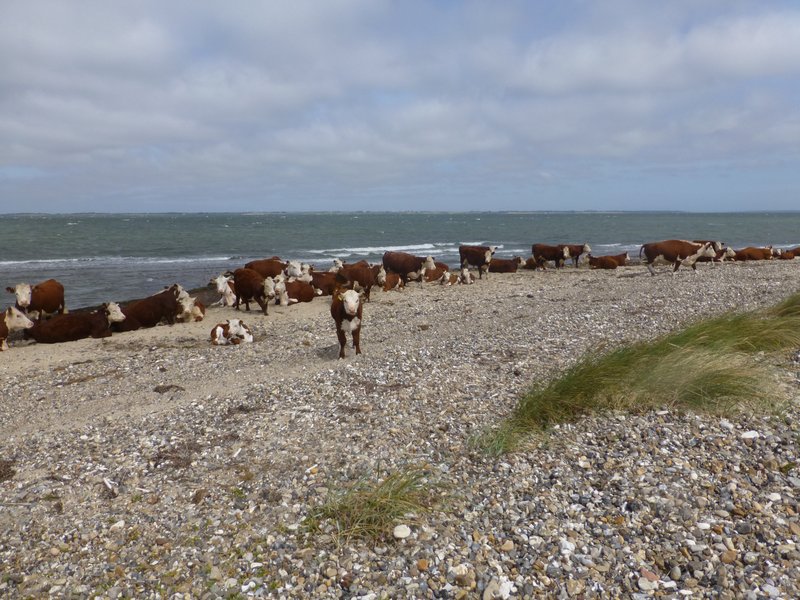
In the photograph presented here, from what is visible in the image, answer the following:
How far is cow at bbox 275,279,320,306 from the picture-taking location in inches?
732

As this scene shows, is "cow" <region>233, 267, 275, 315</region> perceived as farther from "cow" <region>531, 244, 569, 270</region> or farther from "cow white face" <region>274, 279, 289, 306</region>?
"cow" <region>531, 244, 569, 270</region>

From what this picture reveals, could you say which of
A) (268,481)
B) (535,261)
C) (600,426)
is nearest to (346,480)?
(268,481)

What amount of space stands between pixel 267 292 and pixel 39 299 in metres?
6.95

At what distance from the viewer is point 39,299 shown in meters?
16.8

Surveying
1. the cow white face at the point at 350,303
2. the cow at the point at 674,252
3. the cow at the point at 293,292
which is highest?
A: the cow at the point at 674,252

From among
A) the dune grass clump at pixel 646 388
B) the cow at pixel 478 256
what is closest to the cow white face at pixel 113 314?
the dune grass clump at pixel 646 388

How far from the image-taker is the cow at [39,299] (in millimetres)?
16250

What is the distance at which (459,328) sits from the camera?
12883 mm

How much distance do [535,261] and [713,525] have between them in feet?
84.2

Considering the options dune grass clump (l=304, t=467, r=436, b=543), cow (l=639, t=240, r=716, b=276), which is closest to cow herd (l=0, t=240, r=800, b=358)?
cow (l=639, t=240, r=716, b=276)

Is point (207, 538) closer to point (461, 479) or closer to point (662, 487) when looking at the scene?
point (461, 479)

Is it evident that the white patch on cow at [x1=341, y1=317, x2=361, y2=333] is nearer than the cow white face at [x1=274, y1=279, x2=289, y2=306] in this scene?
Yes

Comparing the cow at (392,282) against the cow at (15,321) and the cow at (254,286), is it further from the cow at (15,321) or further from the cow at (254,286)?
the cow at (15,321)

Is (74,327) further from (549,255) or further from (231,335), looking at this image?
(549,255)
